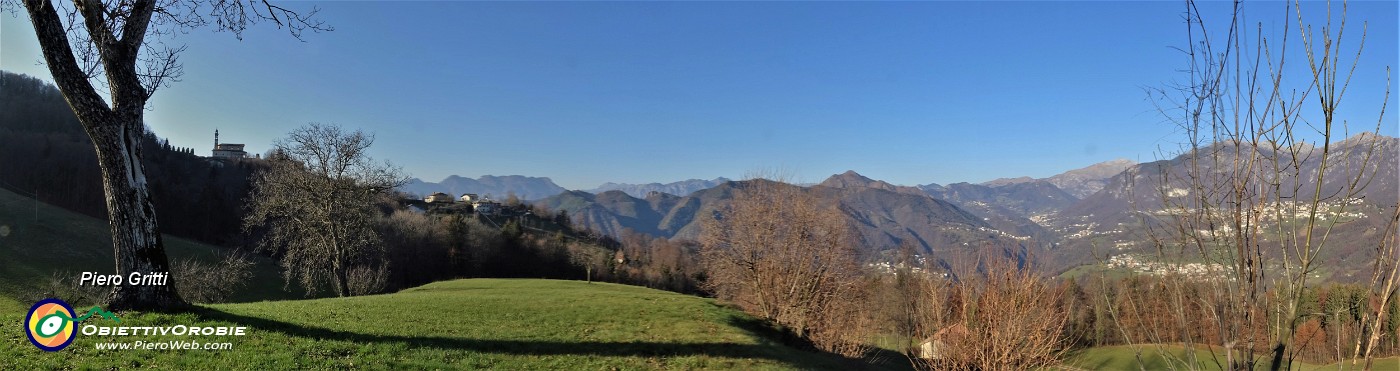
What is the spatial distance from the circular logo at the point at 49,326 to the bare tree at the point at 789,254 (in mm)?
23074

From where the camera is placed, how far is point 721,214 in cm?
3095

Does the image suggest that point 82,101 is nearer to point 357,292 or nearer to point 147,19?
point 147,19

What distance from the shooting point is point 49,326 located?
8906mm

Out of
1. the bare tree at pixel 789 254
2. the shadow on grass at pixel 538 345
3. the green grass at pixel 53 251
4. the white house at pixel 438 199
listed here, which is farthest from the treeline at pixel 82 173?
the shadow on grass at pixel 538 345

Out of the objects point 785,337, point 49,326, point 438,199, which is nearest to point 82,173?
point 438,199

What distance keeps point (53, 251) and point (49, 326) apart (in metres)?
51.9

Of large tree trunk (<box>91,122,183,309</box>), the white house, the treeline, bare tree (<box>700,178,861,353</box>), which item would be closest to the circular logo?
large tree trunk (<box>91,122,183,309</box>)

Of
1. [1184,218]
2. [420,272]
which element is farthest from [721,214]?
[420,272]

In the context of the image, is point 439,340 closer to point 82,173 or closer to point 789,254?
point 789,254

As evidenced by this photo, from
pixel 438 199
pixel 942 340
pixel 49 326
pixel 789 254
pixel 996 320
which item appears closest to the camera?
pixel 49 326

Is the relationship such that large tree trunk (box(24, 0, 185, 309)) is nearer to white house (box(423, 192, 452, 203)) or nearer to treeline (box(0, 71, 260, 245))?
treeline (box(0, 71, 260, 245))

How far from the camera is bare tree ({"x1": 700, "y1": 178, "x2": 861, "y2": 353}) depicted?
28.7 m

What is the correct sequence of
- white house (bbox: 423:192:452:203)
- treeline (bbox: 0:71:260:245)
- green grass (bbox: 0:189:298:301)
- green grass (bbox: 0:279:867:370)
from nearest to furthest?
green grass (bbox: 0:279:867:370) → green grass (bbox: 0:189:298:301) → treeline (bbox: 0:71:260:245) → white house (bbox: 423:192:452:203)

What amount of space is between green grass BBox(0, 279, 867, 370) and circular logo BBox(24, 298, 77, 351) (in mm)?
156
